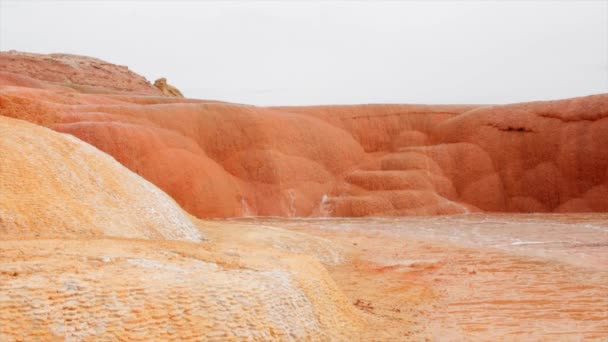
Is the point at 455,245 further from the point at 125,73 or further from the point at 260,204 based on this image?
the point at 125,73

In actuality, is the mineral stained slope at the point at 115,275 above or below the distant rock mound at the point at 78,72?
below

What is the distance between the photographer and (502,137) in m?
37.9

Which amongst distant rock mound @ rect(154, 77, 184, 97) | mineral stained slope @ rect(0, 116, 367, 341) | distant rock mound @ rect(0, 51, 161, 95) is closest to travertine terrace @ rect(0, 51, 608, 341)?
mineral stained slope @ rect(0, 116, 367, 341)

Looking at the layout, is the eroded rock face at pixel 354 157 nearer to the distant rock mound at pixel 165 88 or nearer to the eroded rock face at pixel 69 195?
the eroded rock face at pixel 69 195

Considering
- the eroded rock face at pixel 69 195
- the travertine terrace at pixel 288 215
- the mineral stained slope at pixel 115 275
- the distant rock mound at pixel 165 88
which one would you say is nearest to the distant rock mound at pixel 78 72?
the distant rock mound at pixel 165 88

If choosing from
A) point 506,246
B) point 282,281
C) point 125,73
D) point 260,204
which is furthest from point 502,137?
point 125,73

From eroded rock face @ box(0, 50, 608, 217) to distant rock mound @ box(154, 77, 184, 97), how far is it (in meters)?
22.8

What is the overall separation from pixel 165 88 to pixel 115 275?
59.7 metres

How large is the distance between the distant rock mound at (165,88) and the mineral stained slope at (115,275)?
52176mm

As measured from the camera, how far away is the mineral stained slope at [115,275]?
263 inches

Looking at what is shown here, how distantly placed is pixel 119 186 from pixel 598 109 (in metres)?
30.9

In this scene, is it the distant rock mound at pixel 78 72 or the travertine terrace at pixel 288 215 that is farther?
the distant rock mound at pixel 78 72

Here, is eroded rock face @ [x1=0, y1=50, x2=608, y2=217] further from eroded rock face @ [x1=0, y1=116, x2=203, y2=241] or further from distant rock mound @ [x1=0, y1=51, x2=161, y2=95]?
distant rock mound @ [x1=0, y1=51, x2=161, y2=95]

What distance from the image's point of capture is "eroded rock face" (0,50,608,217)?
102 feet
